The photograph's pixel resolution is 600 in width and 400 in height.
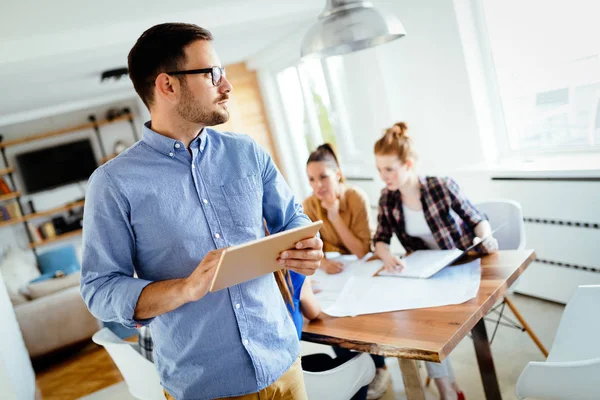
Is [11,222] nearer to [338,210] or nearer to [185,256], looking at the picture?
[338,210]

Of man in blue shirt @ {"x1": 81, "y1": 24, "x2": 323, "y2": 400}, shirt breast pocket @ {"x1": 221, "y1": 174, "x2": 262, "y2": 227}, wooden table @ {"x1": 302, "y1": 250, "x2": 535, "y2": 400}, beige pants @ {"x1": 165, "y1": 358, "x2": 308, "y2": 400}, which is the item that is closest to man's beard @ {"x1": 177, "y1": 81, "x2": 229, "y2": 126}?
man in blue shirt @ {"x1": 81, "y1": 24, "x2": 323, "y2": 400}

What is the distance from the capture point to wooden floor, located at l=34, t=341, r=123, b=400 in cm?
417

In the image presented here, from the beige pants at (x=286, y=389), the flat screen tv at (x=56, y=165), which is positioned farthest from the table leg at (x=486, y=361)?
the flat screen tv at (x=56, y=165)

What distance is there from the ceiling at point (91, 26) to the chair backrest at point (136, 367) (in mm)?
1768

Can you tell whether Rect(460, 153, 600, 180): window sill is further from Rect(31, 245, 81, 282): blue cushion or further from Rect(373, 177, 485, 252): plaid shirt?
Rect(31, 245, 81, 282): blue cushion

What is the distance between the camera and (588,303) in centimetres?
192


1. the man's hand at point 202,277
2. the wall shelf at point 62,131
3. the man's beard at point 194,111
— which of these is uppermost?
the wall shelf at point 62,131

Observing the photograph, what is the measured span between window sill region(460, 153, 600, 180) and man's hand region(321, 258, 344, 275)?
4.49 ft

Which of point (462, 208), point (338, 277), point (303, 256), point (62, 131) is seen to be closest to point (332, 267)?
point (338, 277)

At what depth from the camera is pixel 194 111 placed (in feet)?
4.41

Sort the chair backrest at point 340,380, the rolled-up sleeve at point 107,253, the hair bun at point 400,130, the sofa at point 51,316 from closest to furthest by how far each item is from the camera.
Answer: the rolled-up sleeve at point 107,253, the chair backrest at point 340,380, the hair bun at point 400,130, the sofa at point 51,316

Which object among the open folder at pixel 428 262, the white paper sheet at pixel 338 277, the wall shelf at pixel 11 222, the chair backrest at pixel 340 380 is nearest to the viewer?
the chair backrest at pixel 340 380

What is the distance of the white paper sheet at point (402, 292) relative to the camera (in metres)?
1.92

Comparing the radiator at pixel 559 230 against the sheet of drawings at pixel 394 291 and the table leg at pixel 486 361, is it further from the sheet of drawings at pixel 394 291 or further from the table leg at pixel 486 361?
the table leg at pixel 486 361
